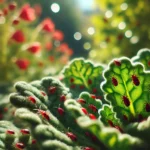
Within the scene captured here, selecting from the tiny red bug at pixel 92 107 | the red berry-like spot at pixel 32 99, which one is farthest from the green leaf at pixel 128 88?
the red berry-like spot at pixel 32 99

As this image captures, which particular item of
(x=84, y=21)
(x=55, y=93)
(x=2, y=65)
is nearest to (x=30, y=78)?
(x=2, y=65)

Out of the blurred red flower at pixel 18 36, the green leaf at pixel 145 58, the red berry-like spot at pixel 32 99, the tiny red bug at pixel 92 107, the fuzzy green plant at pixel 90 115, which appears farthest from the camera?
the blurred red flower at pixel 18 36

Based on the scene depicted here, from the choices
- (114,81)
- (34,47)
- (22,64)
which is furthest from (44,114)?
(22,64)

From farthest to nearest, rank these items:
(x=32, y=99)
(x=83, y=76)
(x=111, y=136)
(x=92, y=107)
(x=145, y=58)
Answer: (x=83, y=76)
(x=145, y=58)
(x=92, y=107)
(x=32, y=99)
(x=111, y=136)

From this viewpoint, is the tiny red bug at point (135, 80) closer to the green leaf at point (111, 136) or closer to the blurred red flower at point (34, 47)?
the green leaf at point (111, 136)

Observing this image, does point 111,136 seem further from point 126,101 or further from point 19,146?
point 19,146

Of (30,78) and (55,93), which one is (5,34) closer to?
(30,78)
